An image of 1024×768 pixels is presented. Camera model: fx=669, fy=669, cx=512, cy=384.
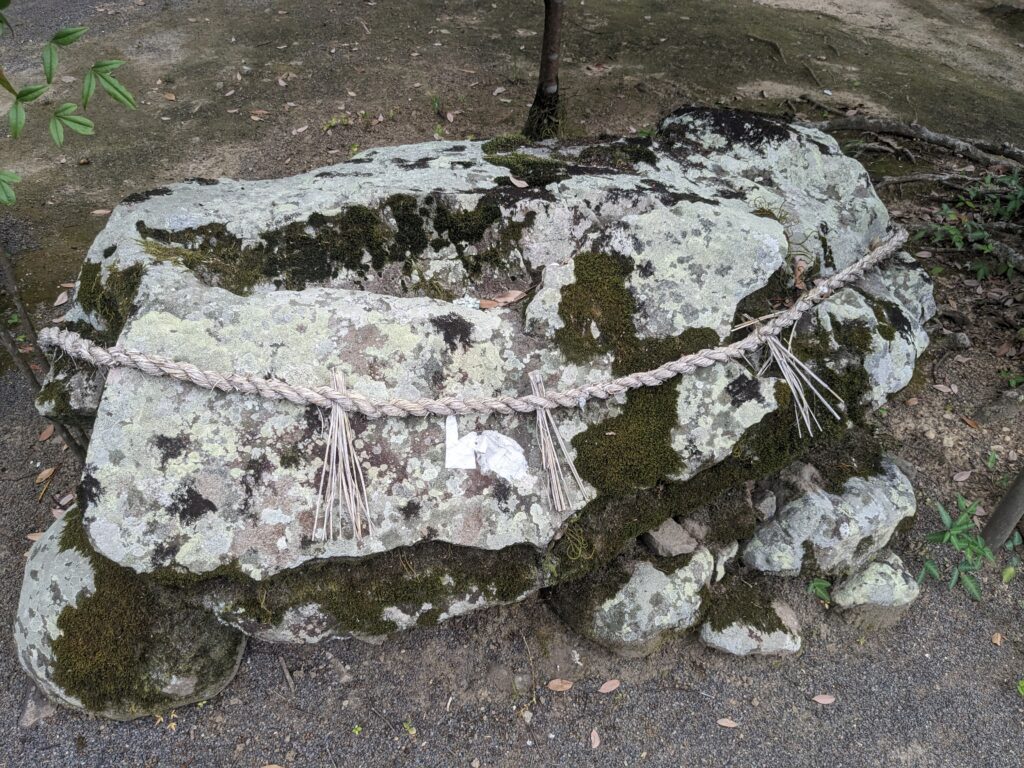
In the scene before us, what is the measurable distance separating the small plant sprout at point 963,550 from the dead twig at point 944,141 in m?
3.33

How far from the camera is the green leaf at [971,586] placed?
3021mm

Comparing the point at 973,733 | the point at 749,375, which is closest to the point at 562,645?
the point at 749,375

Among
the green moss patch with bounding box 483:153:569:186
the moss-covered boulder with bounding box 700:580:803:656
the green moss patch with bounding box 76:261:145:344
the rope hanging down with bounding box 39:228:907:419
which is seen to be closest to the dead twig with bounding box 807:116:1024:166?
the green moss patch with bounding box 483:153:569:186

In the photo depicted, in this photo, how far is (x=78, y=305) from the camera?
2768 millimetres

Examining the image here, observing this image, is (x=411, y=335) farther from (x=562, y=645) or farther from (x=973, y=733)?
(x=973, y=733)

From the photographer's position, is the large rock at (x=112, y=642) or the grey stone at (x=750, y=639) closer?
the large rock at (x=112, y=642)

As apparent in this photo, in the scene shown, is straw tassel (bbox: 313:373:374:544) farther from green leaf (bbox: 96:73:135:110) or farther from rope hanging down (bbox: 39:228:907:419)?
green leaf (bbox: 96:73:135:110)

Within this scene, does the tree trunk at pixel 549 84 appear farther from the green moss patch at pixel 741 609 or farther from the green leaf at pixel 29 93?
the green leaf at pixel 29 93

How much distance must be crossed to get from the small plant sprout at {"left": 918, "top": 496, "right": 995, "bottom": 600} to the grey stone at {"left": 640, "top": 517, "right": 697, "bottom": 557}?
3.80 ft

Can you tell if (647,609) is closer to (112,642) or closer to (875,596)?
(875,596)

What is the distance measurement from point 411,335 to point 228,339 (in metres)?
0.66

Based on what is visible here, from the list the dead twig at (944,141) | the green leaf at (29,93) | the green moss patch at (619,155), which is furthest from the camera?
the dead twig at (944,141)

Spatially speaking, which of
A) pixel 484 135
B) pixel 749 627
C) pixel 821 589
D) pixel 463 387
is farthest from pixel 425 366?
pixel 484 135

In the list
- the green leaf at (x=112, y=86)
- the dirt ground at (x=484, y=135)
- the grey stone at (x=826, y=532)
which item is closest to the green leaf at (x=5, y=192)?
the green leaf at (x=112, y=86)
